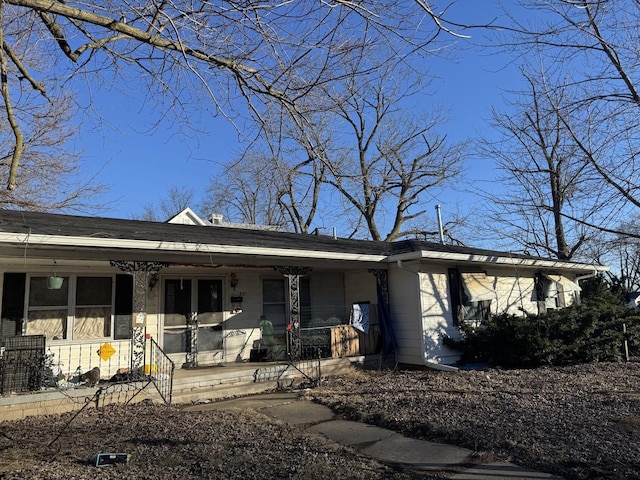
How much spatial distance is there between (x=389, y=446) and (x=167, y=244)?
519cm

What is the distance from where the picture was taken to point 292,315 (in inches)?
407

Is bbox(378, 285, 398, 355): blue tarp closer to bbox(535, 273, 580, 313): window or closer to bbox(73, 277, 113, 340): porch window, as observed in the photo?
bbox(535, 273, 580, 313): window

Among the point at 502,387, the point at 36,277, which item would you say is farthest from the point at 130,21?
the point at 502,387

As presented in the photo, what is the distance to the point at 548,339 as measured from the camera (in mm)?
10211

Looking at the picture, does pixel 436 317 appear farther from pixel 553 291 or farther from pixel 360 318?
pixel 553 291

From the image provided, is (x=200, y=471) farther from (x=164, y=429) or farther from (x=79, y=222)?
(x=79, y=222)

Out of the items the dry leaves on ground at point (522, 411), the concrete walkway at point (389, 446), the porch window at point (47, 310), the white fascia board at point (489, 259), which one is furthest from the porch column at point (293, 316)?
the porch window at point (47, 310)

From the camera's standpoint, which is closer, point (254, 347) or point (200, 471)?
point (200, 471)

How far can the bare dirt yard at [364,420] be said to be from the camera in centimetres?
431

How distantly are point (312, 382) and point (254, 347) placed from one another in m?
2.32

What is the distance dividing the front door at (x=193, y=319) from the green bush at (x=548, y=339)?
5598 mm

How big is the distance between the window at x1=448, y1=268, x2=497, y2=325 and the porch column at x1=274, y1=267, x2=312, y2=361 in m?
4.10

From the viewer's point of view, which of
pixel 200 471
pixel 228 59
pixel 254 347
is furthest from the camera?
pixel 254 347

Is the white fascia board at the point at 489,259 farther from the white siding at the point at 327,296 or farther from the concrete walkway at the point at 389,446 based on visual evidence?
the concrete walkway at the point at 389,446
